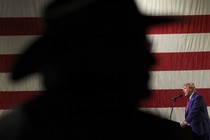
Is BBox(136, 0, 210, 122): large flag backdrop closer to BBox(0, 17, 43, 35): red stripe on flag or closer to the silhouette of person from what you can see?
BBox(0, 17, 43, 35): red stripe on flag

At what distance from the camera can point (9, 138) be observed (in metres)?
0.22

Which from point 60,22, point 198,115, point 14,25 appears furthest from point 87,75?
point 14,25

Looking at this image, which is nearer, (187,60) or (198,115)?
(198,115)

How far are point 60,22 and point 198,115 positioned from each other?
326cm

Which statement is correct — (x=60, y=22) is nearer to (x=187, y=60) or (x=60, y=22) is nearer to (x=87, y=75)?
(x=87, y=75)

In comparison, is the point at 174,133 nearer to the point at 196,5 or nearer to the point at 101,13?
the point at 101,13

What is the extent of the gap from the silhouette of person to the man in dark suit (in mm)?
3189

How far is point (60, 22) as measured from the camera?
225mm

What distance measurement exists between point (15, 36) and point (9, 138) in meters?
3.92

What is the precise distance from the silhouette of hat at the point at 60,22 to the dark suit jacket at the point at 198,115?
322 cm

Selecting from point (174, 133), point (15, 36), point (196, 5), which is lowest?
point (174, 133)

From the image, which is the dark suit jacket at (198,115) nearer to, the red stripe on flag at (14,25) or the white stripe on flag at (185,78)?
the white stripe on flag at (185,78)

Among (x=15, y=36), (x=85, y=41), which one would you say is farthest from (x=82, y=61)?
(x=15, y=36)

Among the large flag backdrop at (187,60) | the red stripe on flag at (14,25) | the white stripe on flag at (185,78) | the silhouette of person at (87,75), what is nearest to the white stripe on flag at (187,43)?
the large flag backdrop at (187,60)
